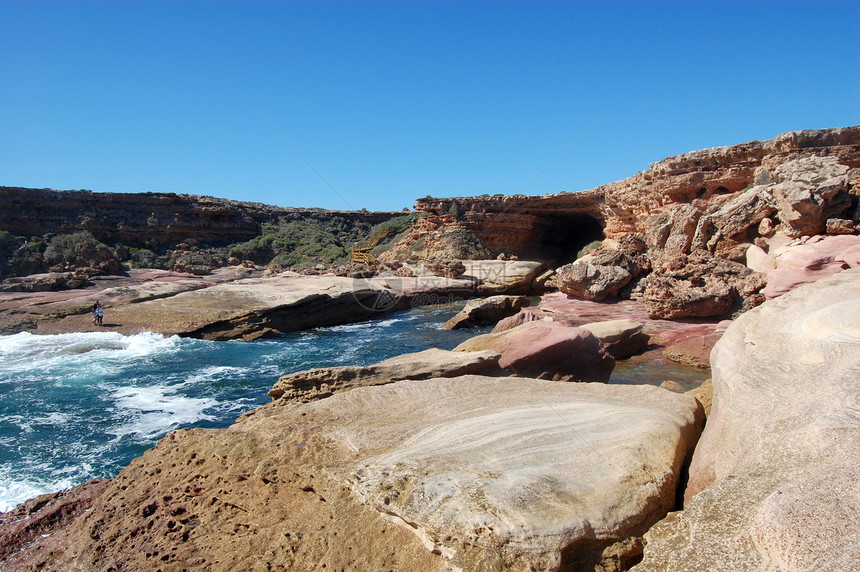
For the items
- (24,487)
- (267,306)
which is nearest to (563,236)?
(267,306)

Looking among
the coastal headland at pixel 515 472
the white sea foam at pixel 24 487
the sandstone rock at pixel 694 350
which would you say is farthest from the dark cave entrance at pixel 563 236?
the white sea foam at pixel 24 487

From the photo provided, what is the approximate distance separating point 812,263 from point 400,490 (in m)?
9.75

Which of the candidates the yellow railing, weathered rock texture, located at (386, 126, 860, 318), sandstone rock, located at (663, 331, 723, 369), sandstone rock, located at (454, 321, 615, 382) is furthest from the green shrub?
sandstone rock, located at (663, 331, 723, 369)

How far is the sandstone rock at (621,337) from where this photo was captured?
9.48 metres

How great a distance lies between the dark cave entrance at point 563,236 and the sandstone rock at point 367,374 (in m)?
23.5

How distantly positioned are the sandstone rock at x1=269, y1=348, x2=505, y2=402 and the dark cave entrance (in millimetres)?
23476

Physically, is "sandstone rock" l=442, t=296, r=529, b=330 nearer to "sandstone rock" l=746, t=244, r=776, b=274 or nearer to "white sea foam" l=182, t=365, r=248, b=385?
"white sea foam" l=182, t=365, r=248, b=385

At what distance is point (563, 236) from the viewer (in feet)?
103

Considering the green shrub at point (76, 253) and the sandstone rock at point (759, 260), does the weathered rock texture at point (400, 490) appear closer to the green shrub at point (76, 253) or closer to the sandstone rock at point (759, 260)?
the sandstone rock at point (759, 260)

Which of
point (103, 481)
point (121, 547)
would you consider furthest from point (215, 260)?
point (121, 547)

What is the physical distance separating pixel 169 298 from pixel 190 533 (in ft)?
45.5

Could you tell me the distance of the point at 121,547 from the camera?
118 inches

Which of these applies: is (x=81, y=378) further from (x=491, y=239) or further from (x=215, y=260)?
(x=491, y=239)

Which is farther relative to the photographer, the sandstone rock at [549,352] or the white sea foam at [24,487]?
the sandstone rock at [549,352]
